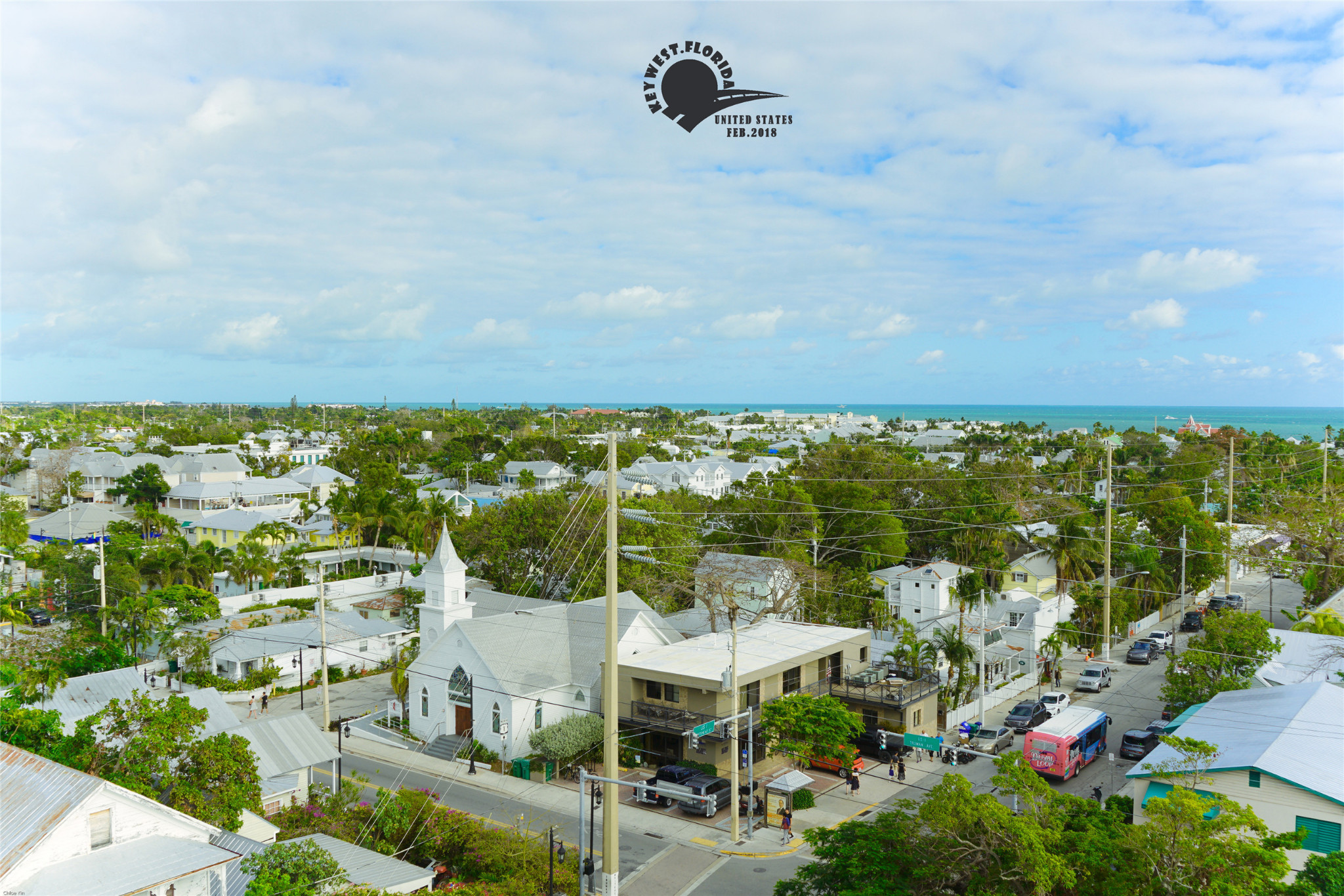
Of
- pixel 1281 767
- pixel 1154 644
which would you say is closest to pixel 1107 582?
pixel 1154 644

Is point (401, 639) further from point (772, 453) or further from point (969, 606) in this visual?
point (772, 453)

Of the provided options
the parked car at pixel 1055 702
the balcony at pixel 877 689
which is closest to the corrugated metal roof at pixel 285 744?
the balcony at pixel 877 689

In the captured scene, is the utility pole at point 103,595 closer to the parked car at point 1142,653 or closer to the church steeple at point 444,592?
the church steeple at point 444,592

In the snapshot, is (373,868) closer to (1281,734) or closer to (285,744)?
(285,744)

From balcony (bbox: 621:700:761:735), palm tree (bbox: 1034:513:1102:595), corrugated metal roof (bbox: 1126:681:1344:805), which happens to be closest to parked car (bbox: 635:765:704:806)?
balcony (bbox: 621:700:761:735)

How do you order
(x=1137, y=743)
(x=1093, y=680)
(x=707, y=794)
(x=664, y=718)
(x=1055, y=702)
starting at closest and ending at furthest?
(x=707, y=794)
(x=1137, y=743)
(x=664, y=718)
(x=1055, y=702)
(x=1093, y=680)

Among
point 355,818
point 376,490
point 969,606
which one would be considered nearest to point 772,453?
point 376,490
